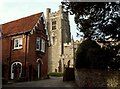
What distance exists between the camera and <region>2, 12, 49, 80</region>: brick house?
31.5m

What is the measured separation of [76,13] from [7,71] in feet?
56.8

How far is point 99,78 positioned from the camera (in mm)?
20844

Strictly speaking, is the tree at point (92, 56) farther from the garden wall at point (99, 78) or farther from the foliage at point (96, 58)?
the garden wall at point (99, 78)

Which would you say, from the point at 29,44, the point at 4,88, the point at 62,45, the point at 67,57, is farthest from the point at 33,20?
the point at 62,45

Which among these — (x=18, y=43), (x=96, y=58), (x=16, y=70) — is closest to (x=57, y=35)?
(x=18, y=43)

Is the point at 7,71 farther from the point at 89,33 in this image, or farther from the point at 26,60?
the point at 89,33

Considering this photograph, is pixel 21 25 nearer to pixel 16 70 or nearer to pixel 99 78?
pixel 16 70

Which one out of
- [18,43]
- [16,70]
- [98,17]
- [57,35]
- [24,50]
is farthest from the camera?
[57,35]

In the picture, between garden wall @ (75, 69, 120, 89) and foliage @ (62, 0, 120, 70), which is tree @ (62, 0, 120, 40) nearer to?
foliage @ (62, 0, 120, 70)

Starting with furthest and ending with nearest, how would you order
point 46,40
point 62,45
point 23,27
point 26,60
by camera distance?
point 62,45, point 46,40, point 23,27, point 26,60

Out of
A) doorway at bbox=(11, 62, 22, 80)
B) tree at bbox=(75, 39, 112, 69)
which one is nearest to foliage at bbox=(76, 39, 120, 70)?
tree at bbox=(75, 39, 112, 69)

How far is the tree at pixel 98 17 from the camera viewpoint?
687 inches

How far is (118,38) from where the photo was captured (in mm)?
18906

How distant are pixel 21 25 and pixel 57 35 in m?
52.4
